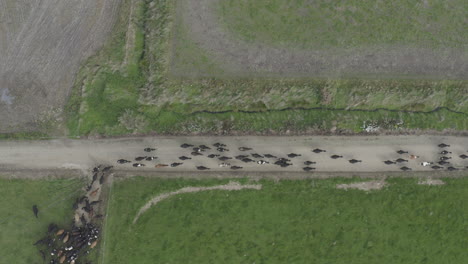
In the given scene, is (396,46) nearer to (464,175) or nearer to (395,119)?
(395,119)

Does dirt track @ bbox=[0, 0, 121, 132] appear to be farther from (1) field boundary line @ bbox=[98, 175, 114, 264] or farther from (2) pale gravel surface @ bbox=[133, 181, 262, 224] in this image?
(2) pale gravel surface @ bbox=[133, 181, 262, 224]

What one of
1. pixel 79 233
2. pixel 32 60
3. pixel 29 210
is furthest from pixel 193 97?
pixel 29 210

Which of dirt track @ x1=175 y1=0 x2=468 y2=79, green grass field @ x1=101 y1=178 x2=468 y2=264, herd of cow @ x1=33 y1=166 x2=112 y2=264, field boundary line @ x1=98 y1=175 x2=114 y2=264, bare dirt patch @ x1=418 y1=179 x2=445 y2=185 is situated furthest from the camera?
bare dirt patch @ x1=418 y1=179 x2=445 y2=185

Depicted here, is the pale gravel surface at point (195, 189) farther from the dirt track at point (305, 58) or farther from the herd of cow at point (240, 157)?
the dirt track at point (305, 58)

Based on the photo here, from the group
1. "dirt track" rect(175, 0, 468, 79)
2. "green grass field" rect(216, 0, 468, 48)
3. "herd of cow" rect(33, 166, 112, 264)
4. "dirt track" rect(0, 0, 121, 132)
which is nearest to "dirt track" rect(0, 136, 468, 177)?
"herd of cow" rect(33, 166, 112, 264)

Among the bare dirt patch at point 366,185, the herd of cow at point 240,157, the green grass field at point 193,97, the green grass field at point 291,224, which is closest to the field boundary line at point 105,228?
the green grass field at point 291,224
